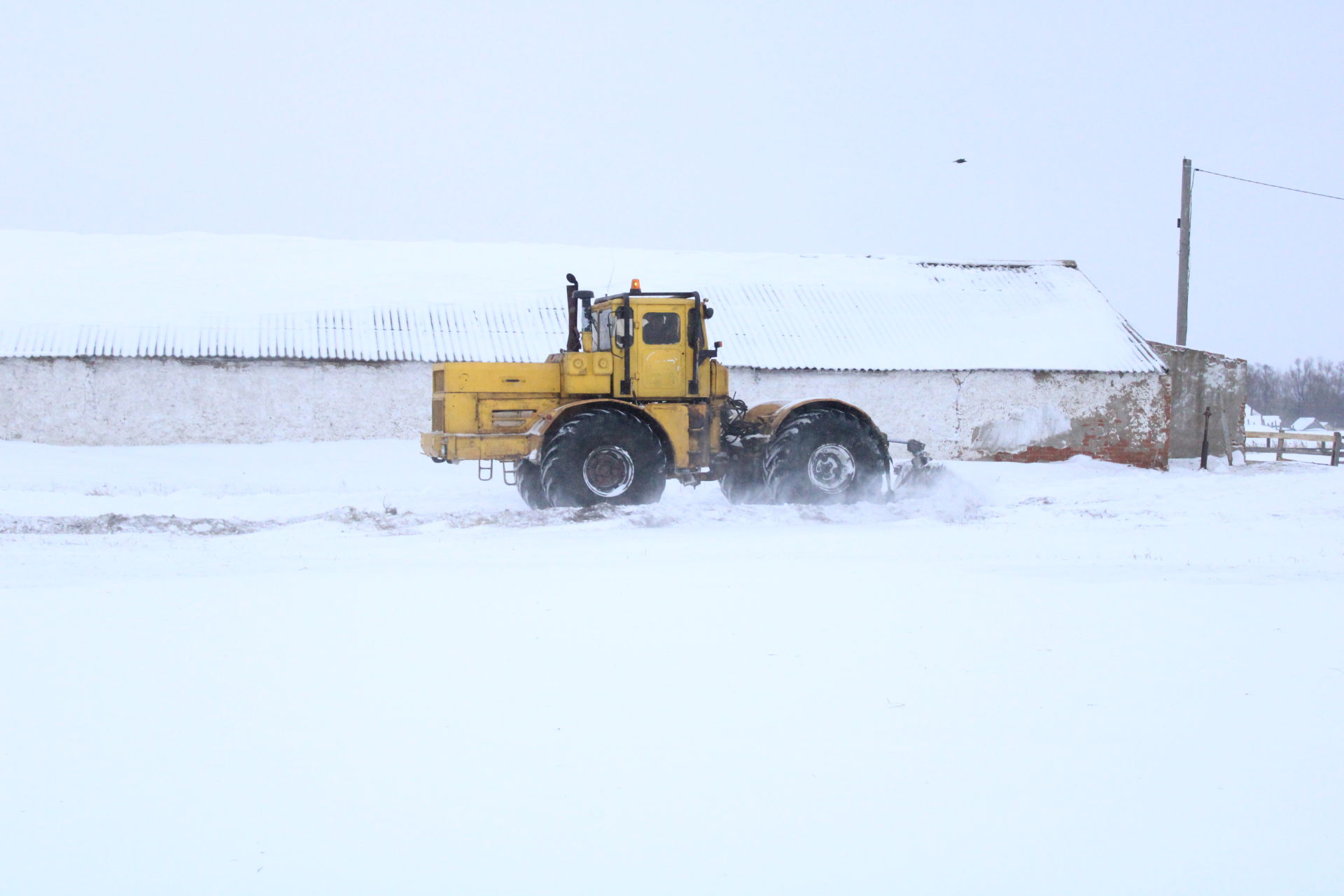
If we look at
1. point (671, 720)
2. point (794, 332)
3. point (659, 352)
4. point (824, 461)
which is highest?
point (794, 332)

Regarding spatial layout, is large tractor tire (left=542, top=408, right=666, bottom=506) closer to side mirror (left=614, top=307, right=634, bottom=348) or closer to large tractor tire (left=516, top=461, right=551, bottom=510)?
large tractor tire (left=516, top=461, right=551, bottom=510)

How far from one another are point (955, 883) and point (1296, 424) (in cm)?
6477

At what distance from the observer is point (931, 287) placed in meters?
25.0

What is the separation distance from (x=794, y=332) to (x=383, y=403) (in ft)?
28.8

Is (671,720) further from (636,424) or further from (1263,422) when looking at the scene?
(1263,422)

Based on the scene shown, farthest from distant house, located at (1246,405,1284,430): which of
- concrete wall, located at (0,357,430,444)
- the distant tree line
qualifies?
concrete wall, located at (0,357,430,444)

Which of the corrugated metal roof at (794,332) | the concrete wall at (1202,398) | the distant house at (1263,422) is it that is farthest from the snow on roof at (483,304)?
the distant house at (1263,422)

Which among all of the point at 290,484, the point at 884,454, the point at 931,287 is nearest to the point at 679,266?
the point at 931,287

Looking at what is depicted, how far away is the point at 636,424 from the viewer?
11539 millimetres

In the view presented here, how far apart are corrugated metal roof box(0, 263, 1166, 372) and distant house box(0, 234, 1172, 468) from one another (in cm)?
5

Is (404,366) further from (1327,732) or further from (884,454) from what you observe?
(1327,732)

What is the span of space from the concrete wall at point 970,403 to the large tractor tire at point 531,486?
9957mm

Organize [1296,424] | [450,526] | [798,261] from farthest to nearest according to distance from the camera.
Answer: [1296,424]
[798,261]
[450,526]

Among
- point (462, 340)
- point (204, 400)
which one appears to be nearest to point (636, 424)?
point (462, 340)
